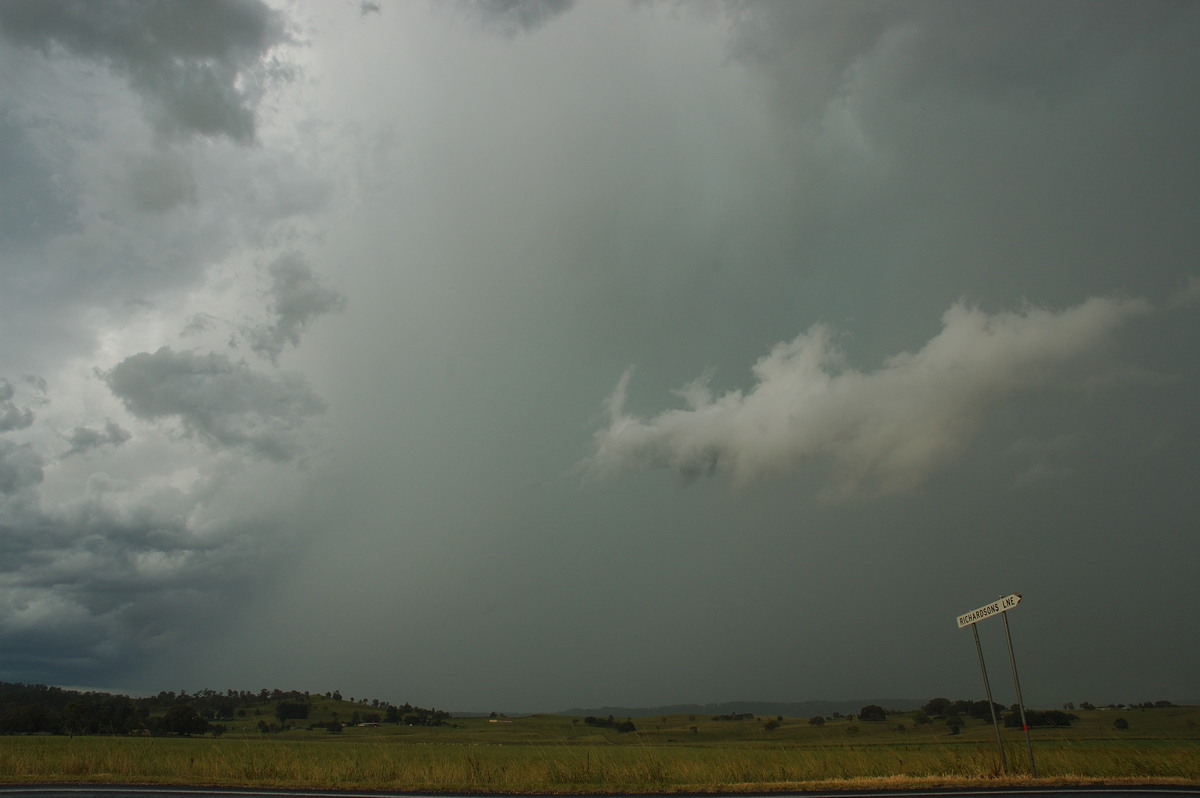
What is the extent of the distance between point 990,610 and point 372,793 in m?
18.8

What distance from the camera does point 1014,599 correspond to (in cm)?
1942

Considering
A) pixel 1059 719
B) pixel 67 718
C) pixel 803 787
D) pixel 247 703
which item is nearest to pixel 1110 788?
pixel 803 787

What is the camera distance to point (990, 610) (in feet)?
66.6

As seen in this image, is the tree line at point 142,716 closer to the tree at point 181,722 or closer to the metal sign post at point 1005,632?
the tree at point 181,722

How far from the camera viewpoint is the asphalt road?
15664 millimetres

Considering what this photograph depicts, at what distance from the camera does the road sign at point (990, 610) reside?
1948 cm

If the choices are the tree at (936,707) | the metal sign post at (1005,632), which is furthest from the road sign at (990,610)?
the tree at (936,707)

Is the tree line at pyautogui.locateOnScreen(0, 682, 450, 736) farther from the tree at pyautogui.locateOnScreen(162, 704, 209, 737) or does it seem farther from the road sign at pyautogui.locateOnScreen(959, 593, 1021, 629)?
the road sign at pyautogui.locateOnScreen(959, 593, 1021, 629)

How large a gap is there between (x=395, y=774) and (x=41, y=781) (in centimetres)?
1068

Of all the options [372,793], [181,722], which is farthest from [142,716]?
[372,793]

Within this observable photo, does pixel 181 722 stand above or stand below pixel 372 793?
below

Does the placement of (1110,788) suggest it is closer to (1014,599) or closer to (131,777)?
(1014,599)

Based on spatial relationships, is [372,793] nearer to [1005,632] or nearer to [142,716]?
[1005,632]

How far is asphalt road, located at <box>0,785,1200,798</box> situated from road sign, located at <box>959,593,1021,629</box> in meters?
4.77
